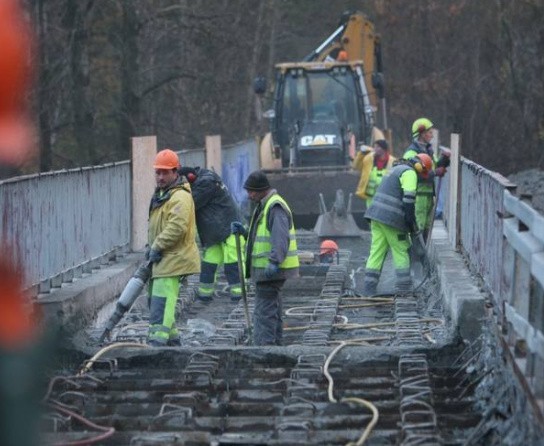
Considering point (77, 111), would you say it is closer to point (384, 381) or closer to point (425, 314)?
point (425, 314)

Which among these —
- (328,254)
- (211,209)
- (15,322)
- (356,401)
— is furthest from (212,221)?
(15,322)

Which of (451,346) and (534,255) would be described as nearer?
(534,255)

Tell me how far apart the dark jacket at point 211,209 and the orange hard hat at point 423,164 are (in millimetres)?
2083

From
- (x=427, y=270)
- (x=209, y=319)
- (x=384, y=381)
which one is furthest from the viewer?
(x=427, y=270)

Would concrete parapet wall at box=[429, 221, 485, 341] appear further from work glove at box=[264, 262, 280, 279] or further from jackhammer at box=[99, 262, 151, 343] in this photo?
jackhammer at box=[99, 262, 151, 343]

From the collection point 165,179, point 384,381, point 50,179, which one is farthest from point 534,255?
point 50,179

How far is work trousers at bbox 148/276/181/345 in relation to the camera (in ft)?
37.1

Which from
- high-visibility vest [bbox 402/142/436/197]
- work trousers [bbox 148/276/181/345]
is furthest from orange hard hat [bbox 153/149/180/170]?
high-visibility vest [bbox 402/142/436/197]

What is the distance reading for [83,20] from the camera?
3444cm

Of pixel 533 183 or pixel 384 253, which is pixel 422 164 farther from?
pixel 533 183

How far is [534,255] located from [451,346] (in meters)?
3.23

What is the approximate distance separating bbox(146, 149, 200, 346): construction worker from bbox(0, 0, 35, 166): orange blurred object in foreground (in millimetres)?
7160

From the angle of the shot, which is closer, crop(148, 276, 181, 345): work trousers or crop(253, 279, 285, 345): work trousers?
crop(148, 276, 181, 345): work trousers

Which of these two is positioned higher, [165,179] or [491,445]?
[165,179]
